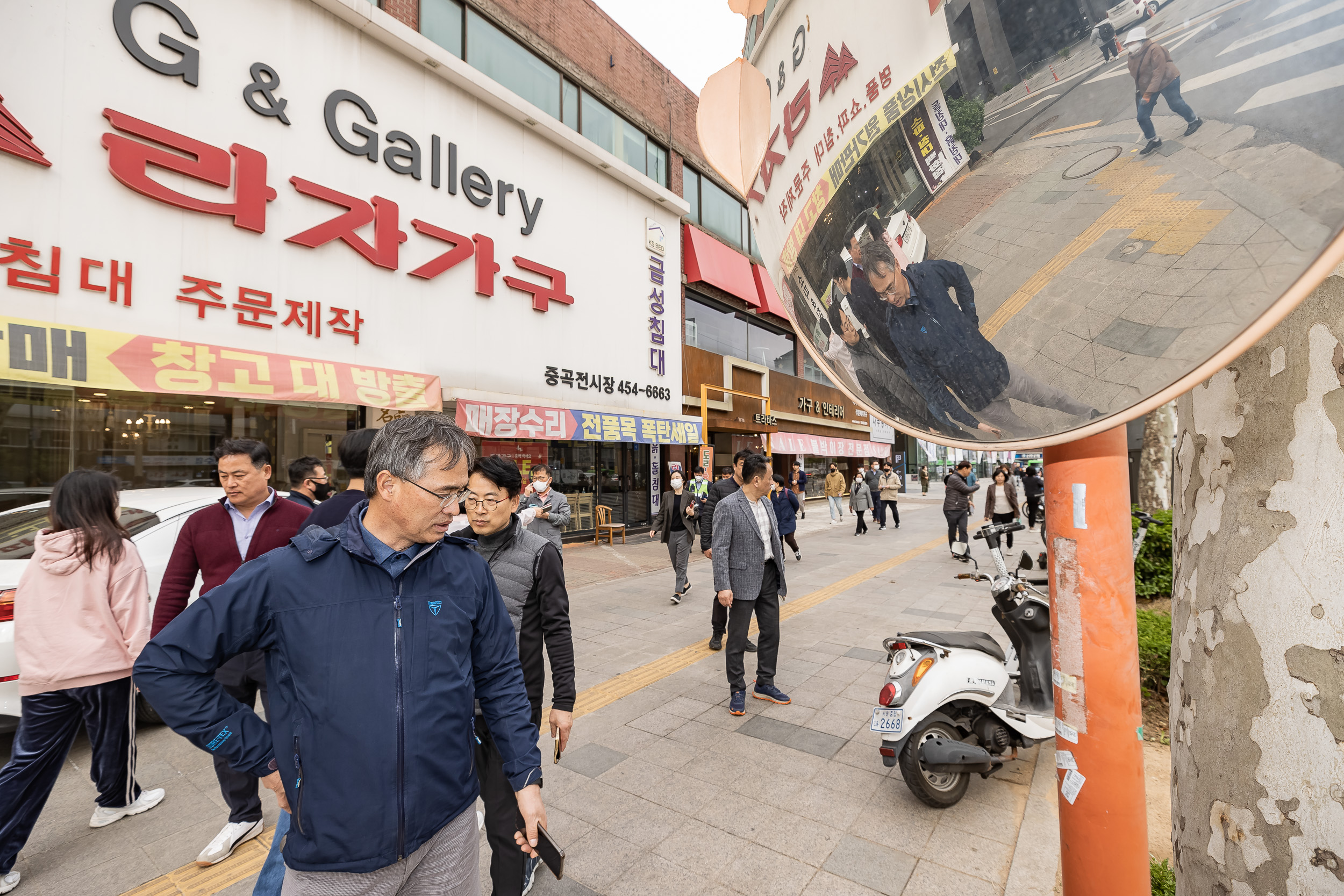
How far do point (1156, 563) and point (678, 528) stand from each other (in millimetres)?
5301

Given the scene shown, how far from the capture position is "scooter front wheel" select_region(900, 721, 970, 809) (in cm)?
294

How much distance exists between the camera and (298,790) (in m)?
1.39

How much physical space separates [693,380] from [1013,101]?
15881 mm

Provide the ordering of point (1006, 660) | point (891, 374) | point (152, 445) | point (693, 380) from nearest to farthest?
point (891, 374) → point (1006, 660) → point (152, 445) → point (693, 380)

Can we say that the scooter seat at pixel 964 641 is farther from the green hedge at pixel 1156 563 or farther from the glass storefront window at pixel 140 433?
the glass storefront window at pixel 140 433

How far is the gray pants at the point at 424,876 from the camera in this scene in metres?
1.41

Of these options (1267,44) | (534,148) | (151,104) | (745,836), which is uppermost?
(534,148)

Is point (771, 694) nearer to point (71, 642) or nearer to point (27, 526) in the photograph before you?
point (71, 642)

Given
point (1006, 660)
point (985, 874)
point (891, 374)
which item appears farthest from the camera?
point (1006, 660)

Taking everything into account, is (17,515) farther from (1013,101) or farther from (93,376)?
(1013,101)

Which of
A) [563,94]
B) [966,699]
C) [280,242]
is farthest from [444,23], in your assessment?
[966,699]

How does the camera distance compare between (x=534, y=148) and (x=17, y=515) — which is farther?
(x=534, y=148)

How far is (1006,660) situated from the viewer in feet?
11.6

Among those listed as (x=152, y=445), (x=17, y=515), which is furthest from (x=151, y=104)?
(x=17, y=515)
